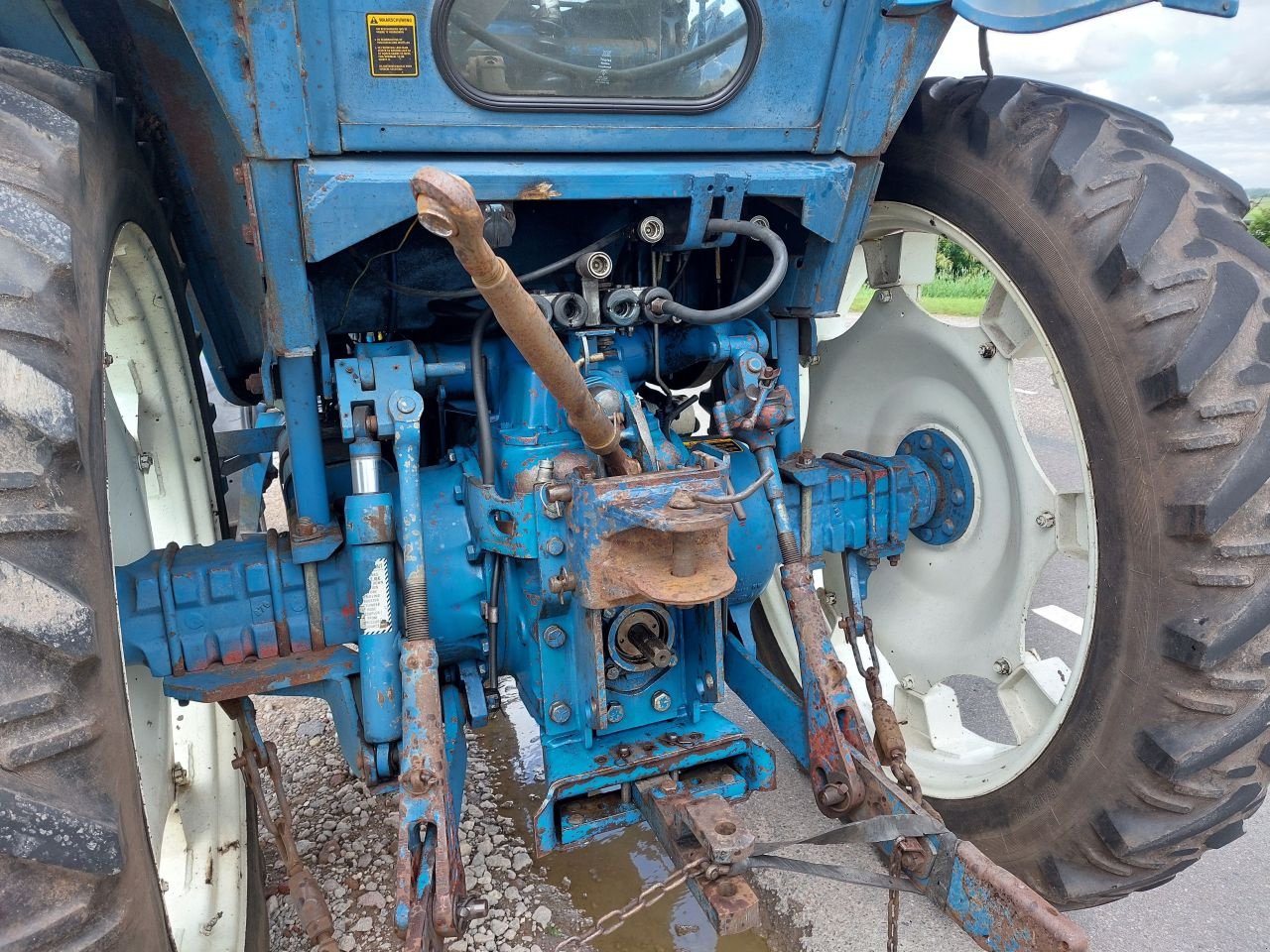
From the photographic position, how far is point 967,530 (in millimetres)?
2260

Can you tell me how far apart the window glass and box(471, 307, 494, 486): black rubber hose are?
1.71 feet

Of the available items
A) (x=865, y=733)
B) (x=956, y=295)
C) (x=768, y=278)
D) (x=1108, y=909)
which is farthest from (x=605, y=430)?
(x=956, y=295)

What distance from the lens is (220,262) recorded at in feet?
7.29

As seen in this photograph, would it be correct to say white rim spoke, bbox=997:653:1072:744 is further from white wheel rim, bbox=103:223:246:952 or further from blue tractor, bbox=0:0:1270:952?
white wheel rim, bbox=103:223:246:952

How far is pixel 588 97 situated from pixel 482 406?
→ 2.15ft

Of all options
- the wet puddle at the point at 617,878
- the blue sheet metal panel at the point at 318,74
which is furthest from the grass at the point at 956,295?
the blue sheet metal panel at the point at 318,74

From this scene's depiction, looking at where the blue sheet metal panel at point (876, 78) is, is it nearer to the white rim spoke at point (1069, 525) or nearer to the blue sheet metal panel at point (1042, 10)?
the blue sheet metal panel at point (1042, 10)

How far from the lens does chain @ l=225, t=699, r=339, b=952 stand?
5.09 feet

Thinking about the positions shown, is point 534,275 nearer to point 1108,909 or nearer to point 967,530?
point 967,530

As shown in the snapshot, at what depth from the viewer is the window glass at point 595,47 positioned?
1.51m

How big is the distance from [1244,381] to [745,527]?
1023mm

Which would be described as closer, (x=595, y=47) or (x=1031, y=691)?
(x=595, y=47)

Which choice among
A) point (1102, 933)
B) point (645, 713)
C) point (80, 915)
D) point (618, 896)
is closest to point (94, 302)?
point (80, 915)

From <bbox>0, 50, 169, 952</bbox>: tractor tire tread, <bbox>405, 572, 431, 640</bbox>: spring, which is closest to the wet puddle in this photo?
<bbox>405, 572, 431, 640</bbox>: spring
